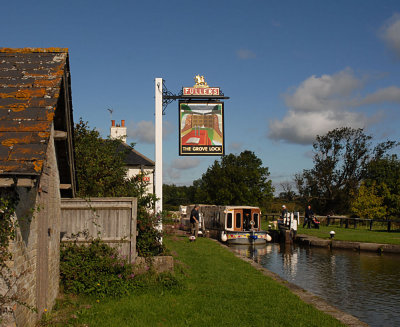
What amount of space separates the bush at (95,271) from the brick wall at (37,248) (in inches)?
19.6

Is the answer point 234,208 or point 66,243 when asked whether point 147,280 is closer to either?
point 66,243

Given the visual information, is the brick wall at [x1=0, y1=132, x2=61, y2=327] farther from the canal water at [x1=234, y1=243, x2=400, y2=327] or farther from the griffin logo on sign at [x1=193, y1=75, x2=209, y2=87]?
the griffin logo on sign at [x1=193, y1=75, x2=209, y2=87]

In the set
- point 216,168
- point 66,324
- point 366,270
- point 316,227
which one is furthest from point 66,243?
point 216,168

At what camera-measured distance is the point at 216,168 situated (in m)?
66.4

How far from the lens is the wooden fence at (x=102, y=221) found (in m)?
9.60

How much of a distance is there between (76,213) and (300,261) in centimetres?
1265

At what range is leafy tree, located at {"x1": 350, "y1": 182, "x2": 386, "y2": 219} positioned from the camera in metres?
43.0

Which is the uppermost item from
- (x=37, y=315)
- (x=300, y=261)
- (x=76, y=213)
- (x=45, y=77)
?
(x=45, y=77)

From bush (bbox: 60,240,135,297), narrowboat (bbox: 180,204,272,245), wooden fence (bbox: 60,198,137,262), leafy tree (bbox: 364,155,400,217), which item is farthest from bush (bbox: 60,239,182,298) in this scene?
leafy tree (bbox: 364,155,400,217)

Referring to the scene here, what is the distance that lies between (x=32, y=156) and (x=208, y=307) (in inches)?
185

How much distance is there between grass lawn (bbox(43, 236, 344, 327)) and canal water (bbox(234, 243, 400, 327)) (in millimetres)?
2167

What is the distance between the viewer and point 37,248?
6246 mm

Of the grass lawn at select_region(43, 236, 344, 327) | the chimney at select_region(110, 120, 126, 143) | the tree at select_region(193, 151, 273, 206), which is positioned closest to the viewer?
the grass lawn at select_region(43, 236, 344, 327)

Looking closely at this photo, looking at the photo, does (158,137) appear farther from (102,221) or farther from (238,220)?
(238,220)
